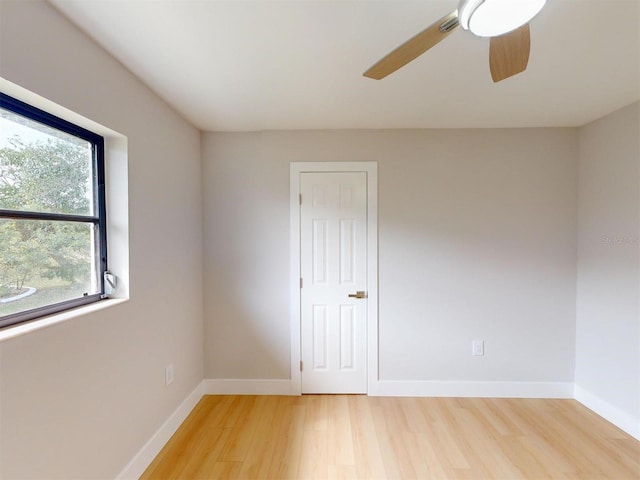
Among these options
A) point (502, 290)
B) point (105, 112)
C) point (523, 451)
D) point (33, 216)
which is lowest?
point (523, 451)

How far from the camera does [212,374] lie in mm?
2555

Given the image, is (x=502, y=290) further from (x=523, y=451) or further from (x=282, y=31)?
(x=282, y=31)

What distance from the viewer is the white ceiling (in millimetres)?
1188

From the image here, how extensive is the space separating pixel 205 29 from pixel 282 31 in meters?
0.35

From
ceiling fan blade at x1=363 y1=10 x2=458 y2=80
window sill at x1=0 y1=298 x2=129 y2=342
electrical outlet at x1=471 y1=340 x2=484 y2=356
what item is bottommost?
electrical outlet at x1=471 y1=340 x2=484 y2=356

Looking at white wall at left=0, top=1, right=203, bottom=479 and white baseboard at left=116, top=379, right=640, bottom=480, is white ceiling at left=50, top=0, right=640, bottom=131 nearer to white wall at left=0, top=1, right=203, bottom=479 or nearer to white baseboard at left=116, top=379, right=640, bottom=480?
white wall at left=0, top=1, right=203, bottom=479

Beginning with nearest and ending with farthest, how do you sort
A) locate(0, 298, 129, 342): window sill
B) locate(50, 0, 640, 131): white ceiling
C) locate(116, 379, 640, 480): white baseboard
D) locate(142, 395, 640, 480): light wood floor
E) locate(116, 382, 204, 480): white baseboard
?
1. locate(0, 298, 129, 342): window sill
2. locate(50, 0, 640, 131): white ceiling
3. locate(116, 382, 204, 480): white baseboard
4. locate(142, 395, 640, 480): light wood floor
5. locate(116, 379, 640, 480): white baseboard

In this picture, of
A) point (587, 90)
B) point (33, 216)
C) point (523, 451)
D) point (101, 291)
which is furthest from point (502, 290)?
point (33, 216)

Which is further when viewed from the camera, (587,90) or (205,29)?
(587,90)

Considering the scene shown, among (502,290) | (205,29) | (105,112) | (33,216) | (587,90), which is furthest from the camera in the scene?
(502,290)

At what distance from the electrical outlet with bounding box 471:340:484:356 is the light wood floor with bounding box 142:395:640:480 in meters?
0.39

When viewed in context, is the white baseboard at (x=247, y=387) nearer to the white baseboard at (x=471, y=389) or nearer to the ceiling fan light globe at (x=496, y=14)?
the white baseboard at (x=471, y=389)

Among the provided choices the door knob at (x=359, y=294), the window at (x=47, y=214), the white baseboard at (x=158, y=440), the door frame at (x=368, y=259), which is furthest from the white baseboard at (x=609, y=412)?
the window at (x=47, y=214)

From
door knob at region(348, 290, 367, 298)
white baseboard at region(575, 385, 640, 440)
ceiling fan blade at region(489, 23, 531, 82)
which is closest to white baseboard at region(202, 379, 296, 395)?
door knob at region(348, 290, 367, 298)
